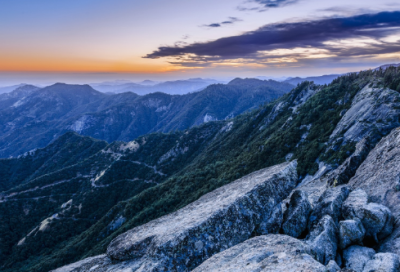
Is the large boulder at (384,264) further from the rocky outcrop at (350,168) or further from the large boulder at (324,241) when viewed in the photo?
the rocky outcrop at (350,168)

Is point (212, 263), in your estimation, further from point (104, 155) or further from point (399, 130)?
point (104, 155)

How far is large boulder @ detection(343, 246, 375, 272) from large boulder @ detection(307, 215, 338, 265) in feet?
1.90

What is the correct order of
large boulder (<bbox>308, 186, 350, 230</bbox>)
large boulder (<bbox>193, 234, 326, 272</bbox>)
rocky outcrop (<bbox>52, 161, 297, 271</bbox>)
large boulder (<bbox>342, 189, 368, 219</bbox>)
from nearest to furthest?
1. large boulder (<bbox>193, 234, 326, 272</bbox>)
2. rocky outcrop (<bbox>52, 161, 297, 271</bbox>)
3. large boulder (<bbox>342, 189, 368, 219</bbox>)
4. large boulder (<bbox>308, 186, 350, 230</bbox>)

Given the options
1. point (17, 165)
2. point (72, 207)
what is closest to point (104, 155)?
point (72, 207)

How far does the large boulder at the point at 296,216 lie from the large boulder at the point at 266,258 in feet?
8.74

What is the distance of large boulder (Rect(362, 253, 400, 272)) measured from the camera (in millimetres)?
8250

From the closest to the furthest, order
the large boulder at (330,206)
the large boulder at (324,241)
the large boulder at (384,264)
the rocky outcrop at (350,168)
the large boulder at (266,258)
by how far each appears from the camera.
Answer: the large boulder at (266,258)
the large boulder at (384,264)
the large boulder at (324,241)
the large boulder at (330,206)
the rocky outcrop at (350,168)

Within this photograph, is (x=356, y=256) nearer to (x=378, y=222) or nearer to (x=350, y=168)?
(x=378, y=222)

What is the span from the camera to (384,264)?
8.52 meters

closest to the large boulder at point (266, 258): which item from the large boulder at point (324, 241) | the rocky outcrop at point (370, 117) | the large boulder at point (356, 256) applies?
the large boulder at point (324, 241)

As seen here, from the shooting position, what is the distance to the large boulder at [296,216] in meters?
12.8

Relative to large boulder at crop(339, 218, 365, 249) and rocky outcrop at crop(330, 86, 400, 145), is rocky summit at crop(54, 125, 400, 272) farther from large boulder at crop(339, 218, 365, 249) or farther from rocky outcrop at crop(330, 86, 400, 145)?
rocky outcrop at crop(330, 86, 400, 145)

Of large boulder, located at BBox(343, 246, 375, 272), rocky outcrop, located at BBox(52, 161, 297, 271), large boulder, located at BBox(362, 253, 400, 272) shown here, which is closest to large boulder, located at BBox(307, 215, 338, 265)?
large boulder, located at BBox(343, 246, 375, 272)

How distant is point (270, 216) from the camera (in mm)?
13188
